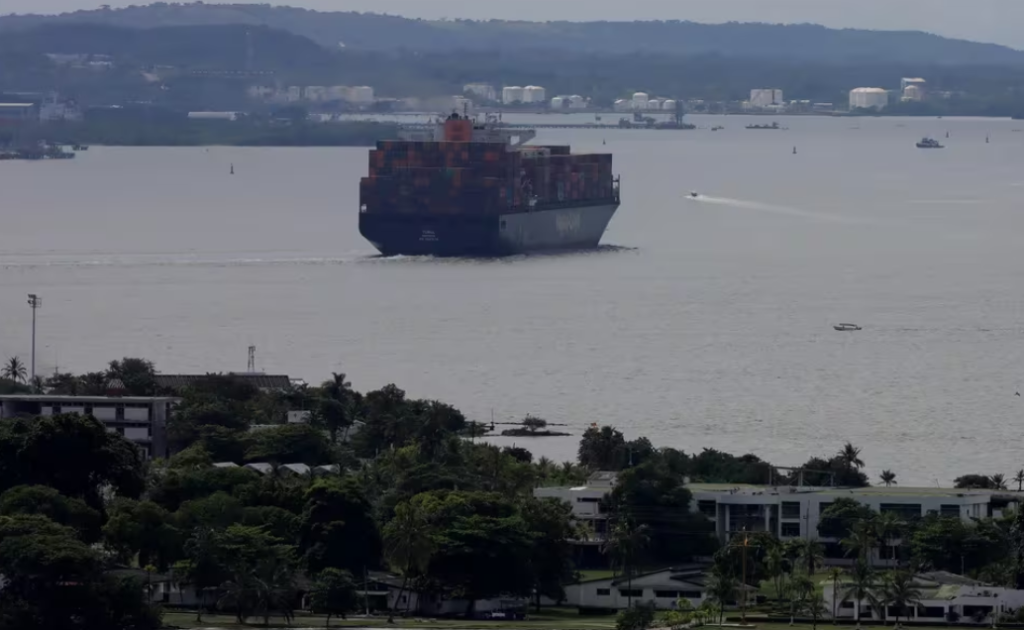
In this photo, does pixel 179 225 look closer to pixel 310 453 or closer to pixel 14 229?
pixel 14 229

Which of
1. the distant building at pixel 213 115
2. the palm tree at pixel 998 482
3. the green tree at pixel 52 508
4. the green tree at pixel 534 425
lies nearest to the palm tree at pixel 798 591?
the green tree at pixel 52 508

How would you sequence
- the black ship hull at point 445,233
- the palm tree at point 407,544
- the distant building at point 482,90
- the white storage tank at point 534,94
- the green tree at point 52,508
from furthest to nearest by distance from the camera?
1. the white storage tank at point 534,94
2. the distant building at point 482,90
3. the black ship hull at point 445,233
4. the palm tree at point 407,544
5. the green tree at point 52,508

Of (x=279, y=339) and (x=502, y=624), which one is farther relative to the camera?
(x=279, y=339)

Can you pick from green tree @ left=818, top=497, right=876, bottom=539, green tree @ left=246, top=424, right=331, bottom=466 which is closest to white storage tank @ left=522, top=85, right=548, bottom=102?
green tree @ left=246, top=424, right=331, bottom=466

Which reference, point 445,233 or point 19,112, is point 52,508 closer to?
point 445,233

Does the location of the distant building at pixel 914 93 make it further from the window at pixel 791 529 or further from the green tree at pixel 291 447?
the window at pixel 791 529

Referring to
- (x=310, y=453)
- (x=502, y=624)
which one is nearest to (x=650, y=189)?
(x=310, y=453)

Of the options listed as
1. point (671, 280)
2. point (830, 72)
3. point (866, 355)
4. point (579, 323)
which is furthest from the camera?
point (830, 72)
